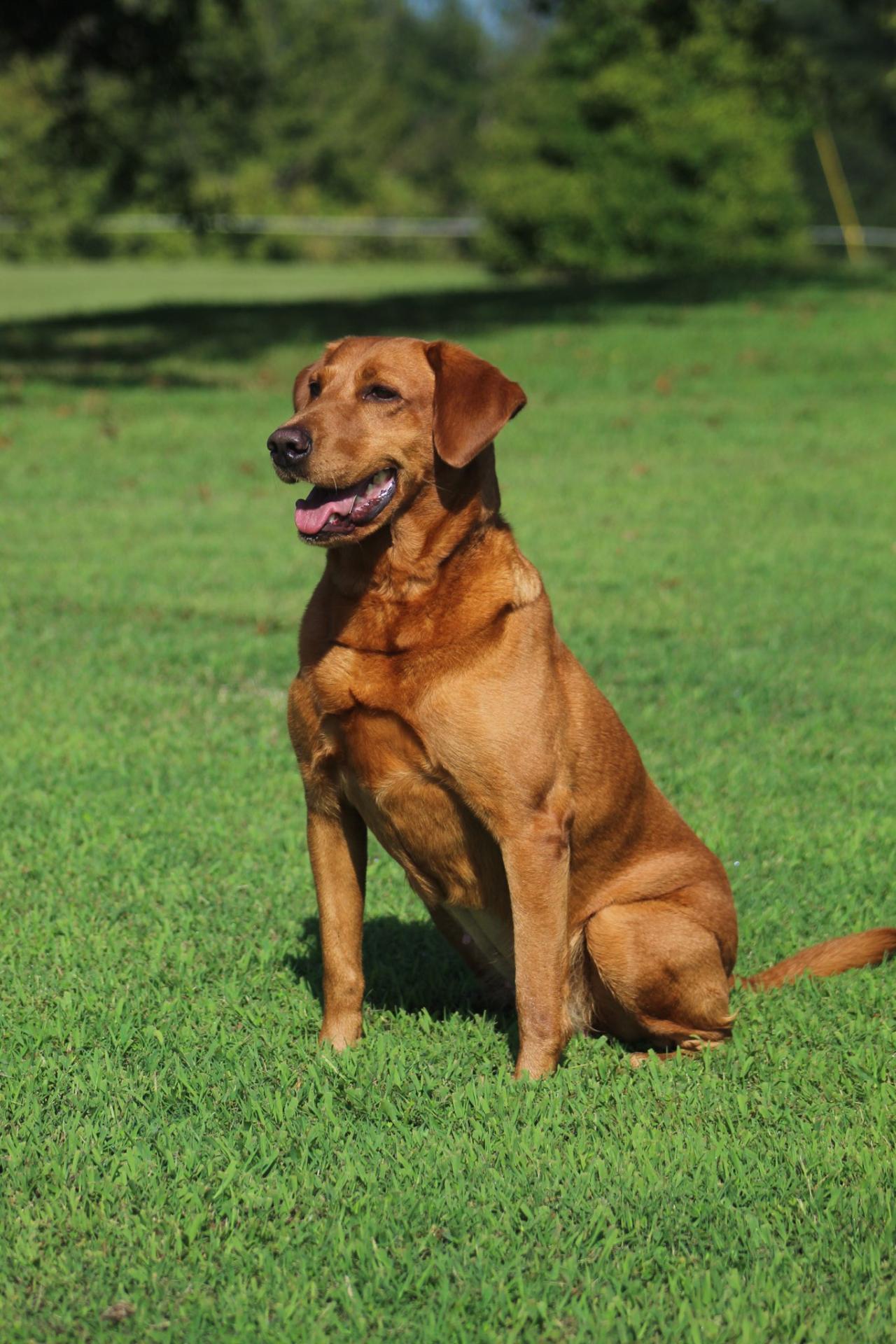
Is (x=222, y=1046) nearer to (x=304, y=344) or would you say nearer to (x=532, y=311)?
(x=304, y=344)

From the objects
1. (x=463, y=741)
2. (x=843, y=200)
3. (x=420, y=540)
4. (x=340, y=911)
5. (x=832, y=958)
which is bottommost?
(x=832, y=958)

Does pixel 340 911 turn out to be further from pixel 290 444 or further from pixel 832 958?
pixel 832 958

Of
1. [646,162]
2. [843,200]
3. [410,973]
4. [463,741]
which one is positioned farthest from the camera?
[843,200]

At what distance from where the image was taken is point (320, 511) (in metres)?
3.84

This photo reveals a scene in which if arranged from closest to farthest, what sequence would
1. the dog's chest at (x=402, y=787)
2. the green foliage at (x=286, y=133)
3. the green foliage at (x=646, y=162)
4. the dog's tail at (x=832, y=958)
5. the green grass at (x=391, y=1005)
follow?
the green grass at (x=391, y=1005), the dog's chest at (x=402, y=787), the dog's tail at (x=832, y=958), the green foliage at (x=646, y=162), the green foliage at (x=286, y=133)

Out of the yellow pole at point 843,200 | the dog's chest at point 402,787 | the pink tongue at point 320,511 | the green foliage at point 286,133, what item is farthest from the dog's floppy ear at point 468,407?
the yellow pole at point 843,200

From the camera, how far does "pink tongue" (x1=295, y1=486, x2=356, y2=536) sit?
12.5 feet

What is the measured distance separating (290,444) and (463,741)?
87cm

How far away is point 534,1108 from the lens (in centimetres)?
380

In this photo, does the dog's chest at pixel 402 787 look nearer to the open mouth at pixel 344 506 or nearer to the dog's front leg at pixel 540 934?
the dog's front leg at pixel 540 934

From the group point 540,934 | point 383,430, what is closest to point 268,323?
point 383,430

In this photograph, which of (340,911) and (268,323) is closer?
(340,911)

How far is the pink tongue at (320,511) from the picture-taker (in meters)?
3.80

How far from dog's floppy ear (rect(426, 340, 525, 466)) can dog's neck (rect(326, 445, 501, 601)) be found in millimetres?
140
